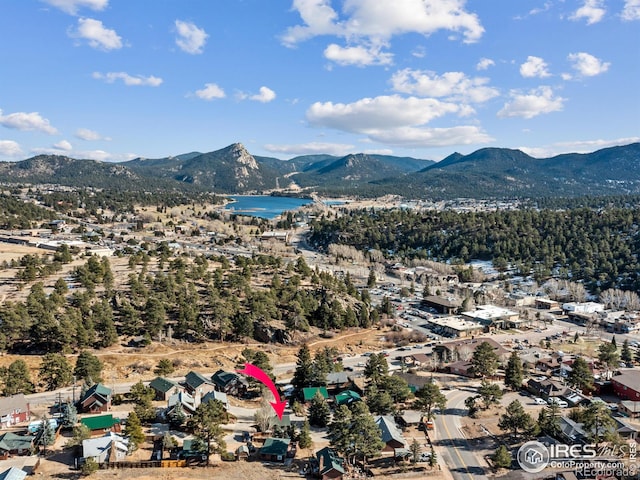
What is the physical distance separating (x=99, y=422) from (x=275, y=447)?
A: 11.3 meters

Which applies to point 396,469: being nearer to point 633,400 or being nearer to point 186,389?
point 186,389

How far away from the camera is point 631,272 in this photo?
269 ft

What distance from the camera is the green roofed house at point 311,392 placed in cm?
3416

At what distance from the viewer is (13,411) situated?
95.8 ft

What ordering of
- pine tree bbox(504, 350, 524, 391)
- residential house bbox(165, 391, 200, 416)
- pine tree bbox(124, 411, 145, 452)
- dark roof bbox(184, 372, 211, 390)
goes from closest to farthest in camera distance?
pine tree bbox(124, 411, 145, 452), residential house bbox(165, 391, 200, 416), dark roof bbox(184, 372, 211, 390), pine tree bbox(504, 350, 524, 391)

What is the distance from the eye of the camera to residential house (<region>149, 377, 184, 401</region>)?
33.9 meters

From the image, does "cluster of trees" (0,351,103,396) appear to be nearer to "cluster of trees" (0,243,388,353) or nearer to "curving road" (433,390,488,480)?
"cluster of trees" (0,243,388,353)

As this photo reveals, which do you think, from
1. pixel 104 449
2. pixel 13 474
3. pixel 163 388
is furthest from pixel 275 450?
pixel 13 474

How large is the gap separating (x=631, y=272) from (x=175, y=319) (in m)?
79.2

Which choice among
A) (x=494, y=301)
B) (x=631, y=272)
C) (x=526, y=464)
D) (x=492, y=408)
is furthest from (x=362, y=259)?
(x=526, y=464)

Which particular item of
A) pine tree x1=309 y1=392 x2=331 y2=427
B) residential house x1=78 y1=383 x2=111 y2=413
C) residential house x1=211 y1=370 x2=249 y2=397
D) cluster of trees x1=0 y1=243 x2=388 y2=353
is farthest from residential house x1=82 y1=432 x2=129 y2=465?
cluster of trees x1=0 y1=243 x2=388 y2=353

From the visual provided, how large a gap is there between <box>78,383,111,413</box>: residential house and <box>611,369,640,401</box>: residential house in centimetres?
3912

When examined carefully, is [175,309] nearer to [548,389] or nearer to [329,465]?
[329,465]

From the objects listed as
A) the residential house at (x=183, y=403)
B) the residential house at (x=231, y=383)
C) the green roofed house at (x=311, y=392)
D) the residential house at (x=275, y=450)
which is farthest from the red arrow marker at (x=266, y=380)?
the residential house at (x=183, y=403)
